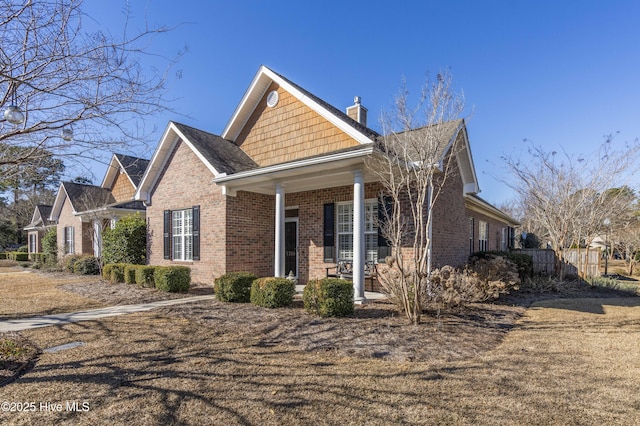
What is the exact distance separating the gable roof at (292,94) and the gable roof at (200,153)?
869mm

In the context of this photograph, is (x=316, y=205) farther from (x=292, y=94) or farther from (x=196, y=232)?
(x=196, y=232)

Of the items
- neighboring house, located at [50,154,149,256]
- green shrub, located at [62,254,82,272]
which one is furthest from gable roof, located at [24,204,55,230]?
green shrub, located at [62,254,82,272]

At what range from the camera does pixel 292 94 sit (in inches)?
425

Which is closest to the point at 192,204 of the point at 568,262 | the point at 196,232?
the point at 196,232

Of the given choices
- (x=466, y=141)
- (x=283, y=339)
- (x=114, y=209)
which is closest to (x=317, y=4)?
(x=466, y=141)

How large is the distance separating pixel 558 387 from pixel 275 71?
10806 mm

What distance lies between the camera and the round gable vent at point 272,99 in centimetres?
1138

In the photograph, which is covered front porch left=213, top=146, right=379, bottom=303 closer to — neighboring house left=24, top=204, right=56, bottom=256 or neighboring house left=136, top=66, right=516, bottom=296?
neighboring house left=136, top=66, right=516, bottom=296

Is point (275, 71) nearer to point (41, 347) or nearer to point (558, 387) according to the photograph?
point (41, 347)

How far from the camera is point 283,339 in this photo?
536 cm

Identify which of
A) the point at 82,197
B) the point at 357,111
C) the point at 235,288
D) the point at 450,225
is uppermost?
the point at 357,111

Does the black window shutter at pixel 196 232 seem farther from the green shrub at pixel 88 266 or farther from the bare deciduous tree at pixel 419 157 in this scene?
the green shrub at pixel 88 266

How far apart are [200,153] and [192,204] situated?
1.87 m

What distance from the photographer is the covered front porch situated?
7879 mm
